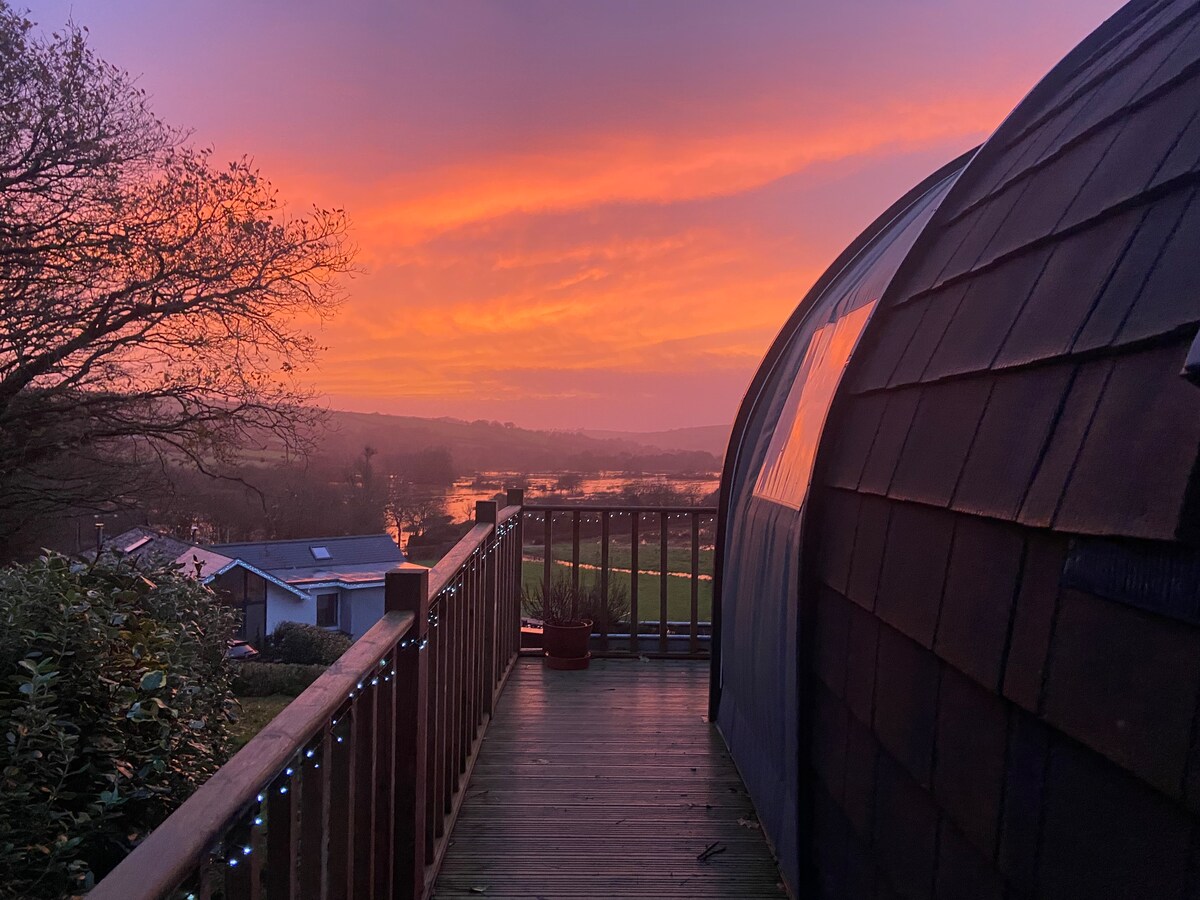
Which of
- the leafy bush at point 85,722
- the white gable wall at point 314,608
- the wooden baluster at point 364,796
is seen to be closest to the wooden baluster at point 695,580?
the leafy bush at point 85,722

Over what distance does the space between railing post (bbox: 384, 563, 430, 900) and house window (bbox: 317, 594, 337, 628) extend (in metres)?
12.9

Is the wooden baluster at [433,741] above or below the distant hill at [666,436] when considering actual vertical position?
below

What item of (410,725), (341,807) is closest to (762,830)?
(410,725)

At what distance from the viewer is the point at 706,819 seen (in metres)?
2.93

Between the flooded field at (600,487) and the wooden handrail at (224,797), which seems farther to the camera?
the flooded field at (600,487)

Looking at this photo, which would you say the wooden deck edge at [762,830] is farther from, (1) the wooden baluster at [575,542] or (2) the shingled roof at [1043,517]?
(1) the wooden baluster at [575,542]

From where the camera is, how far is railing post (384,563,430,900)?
1.96 meters

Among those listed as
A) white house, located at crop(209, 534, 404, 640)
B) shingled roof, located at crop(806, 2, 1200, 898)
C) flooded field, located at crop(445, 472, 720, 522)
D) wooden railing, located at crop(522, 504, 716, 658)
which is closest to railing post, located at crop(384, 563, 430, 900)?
shingled roof, located at crop(806, 2, 1200, 898)

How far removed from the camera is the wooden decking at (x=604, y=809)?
99.4 inches

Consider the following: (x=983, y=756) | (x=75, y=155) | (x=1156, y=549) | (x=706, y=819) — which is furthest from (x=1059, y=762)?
(x=75, y=155)

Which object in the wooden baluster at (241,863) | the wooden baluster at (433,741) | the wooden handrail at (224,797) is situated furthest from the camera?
the wooden baluster at (433,741)

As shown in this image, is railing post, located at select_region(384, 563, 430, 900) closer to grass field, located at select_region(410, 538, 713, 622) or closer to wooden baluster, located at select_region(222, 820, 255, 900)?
wooden baluster, located at select_region(222, 820, 255, 900)

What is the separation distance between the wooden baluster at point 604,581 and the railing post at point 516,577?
0.53 metres

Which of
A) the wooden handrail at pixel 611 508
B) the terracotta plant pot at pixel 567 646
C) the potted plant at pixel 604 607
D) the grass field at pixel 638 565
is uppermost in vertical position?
the wooden handrail at pixel 611 508
